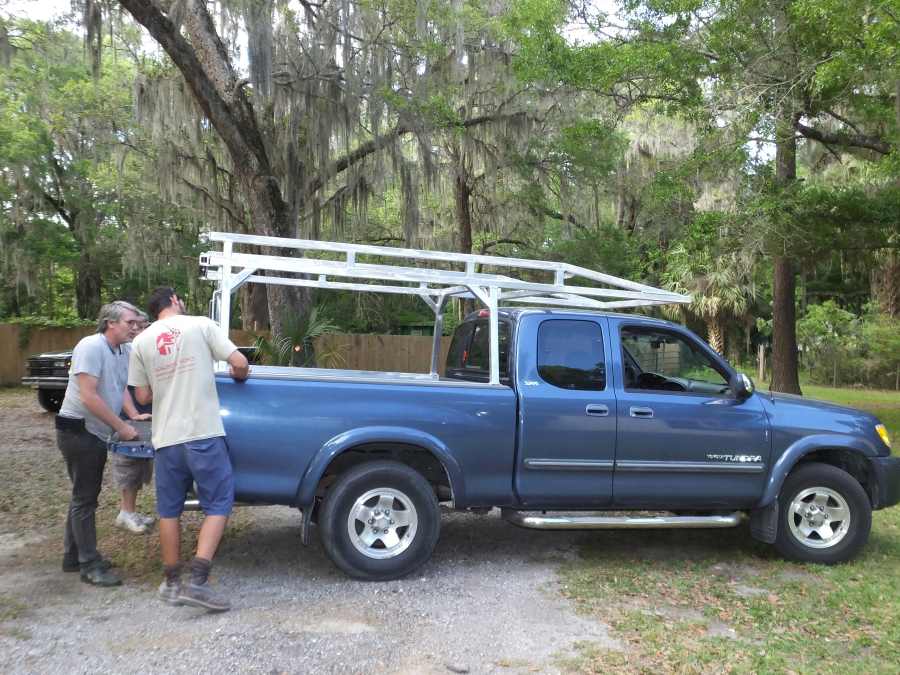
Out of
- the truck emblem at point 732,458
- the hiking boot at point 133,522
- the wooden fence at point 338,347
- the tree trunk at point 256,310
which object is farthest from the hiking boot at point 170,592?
the tree trunk at point 256,310

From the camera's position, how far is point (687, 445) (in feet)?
17.9

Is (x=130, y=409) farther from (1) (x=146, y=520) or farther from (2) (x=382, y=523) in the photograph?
(2) (x=382, y=523)

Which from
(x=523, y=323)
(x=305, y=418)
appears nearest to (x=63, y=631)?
(x=305, y=418)

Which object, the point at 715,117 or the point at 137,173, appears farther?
the point at 137,173

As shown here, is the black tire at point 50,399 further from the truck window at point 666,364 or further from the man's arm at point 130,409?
the truck window at point 666,364

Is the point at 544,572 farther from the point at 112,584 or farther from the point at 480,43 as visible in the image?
the point at 480,43

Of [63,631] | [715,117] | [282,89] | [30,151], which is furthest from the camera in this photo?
[30,151]

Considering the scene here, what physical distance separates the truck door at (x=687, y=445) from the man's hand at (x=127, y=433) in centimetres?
324

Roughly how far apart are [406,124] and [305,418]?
10696 mm

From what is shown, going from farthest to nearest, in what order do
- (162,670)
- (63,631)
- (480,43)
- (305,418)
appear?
(480,43) < (305,418) < (63,631) < (162,670)

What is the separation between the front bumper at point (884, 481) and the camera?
226 inches

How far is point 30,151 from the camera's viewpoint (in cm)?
1955

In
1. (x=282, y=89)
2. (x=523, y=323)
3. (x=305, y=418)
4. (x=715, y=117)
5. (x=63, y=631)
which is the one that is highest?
(x=282, y=89)

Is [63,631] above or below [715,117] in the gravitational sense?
below
